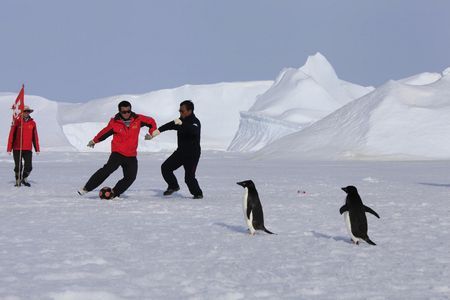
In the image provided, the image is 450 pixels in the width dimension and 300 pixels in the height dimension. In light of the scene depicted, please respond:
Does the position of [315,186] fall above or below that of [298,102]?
below

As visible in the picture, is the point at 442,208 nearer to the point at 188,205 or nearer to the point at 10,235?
the point at 188,205

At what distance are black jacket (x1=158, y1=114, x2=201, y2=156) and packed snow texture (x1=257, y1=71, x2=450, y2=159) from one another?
22.8 meters

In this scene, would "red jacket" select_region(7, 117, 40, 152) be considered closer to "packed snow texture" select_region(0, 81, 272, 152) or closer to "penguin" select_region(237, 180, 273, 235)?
"penguin" select_region(237, 180, 273, 235)

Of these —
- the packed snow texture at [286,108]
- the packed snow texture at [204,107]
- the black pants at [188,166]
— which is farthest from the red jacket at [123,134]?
the packed snow texture at [204,107]

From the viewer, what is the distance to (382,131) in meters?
34.2

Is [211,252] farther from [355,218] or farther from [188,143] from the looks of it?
[188,143]

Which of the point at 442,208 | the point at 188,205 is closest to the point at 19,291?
the point at 188,205

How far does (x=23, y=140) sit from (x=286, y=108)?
62.8m

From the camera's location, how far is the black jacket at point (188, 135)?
985 centimetres

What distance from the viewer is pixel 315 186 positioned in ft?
43.0

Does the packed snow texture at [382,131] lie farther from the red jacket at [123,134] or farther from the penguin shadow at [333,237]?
the penguin shadow at [333,237]

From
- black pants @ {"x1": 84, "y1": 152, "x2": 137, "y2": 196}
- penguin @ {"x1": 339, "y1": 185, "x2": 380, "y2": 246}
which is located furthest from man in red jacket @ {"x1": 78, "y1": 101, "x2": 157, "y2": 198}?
penguin @ {"x1": 339, "y1": 185, "x2": 380, "y2": 246}

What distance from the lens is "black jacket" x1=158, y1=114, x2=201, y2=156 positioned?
985cm

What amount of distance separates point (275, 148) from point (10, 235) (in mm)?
30817
